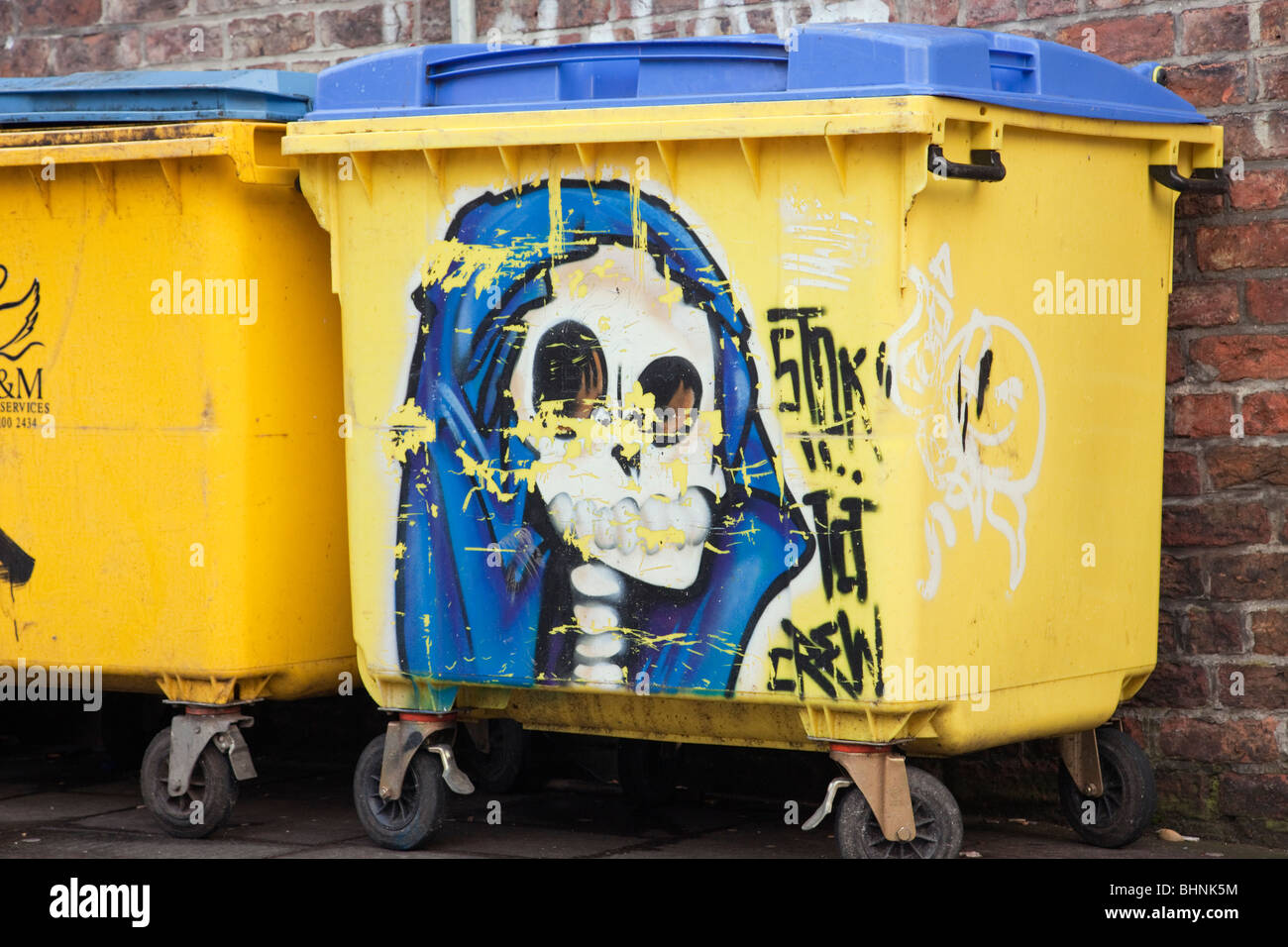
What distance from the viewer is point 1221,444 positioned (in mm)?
4922

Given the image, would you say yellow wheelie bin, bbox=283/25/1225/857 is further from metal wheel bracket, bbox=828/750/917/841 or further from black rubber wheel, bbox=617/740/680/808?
black rubber wheel, bbox=617/740/680/808

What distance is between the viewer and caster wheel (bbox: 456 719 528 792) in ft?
18.3

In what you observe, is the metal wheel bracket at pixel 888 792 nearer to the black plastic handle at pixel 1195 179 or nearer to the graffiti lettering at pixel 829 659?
the graffiti lettering at pixel 829 659

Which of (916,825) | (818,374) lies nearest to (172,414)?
(818,374)

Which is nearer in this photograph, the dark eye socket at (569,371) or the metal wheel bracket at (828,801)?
the metal wheel bracket at (828,801)

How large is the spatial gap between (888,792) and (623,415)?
1.04 m

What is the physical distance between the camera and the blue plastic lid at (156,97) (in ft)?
15.8

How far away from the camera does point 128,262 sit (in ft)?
16.0

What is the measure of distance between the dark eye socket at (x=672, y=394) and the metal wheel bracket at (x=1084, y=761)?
1.36m

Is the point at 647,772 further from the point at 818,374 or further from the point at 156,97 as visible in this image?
the point at 156,97

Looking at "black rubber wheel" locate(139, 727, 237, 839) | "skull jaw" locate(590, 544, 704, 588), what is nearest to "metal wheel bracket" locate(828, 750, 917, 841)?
"skull jaw" locate(590, 544, 704, 588)

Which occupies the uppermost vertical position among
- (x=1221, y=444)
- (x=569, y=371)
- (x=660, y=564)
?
(x=569, y=371)

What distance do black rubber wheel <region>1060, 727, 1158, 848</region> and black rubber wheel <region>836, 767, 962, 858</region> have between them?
2.48 feet

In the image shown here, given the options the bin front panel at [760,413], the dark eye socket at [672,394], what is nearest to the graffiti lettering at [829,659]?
the bin front panel at [760,413]
